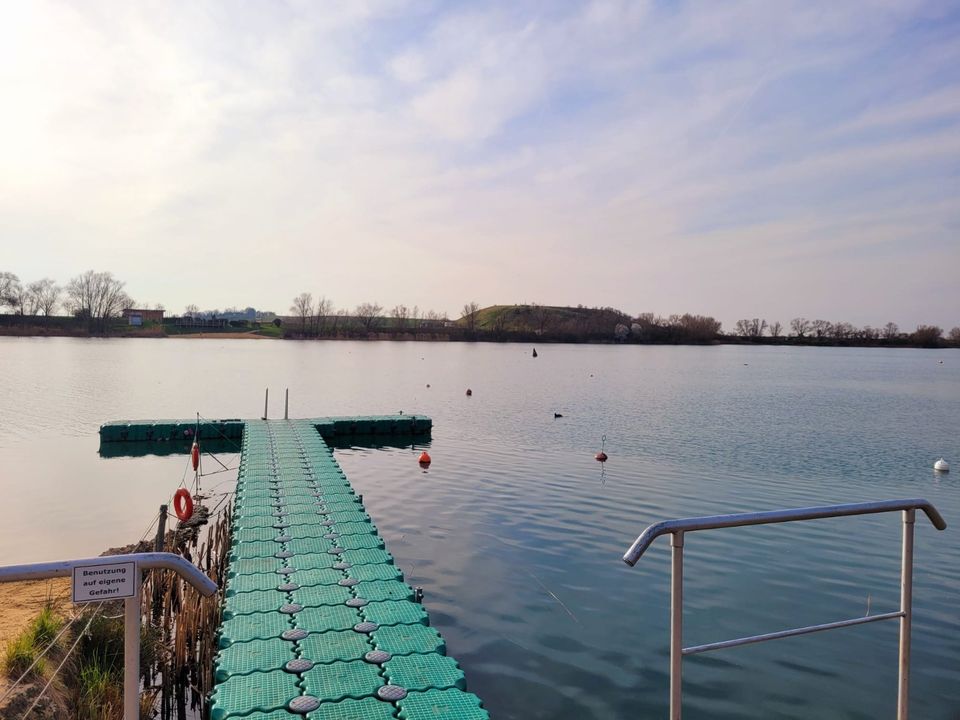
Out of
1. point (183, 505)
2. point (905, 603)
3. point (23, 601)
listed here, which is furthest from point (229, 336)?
point (905, 603)

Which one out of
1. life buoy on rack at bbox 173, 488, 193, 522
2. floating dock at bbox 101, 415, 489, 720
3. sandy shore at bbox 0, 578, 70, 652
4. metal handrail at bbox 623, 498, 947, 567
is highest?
metal handrail at bbox 623, 498, 947, 567

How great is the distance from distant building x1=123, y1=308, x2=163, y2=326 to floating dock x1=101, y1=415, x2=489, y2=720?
140 meters

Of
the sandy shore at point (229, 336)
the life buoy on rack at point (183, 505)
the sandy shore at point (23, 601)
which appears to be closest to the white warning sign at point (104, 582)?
the sandy shore at point (23, 601)

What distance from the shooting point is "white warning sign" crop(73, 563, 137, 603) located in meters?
2.90

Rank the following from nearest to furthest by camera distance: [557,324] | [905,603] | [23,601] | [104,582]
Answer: [104,582]
[905,603]
[23,601]
[557,324]

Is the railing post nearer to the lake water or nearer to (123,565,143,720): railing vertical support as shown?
the lake water

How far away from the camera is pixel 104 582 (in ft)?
9.76

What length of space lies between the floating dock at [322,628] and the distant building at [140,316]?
5511 inches

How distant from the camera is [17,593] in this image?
994cm

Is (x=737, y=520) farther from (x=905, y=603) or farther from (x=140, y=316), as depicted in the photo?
(x=140, y=316)

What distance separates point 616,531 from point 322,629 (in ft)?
26.4

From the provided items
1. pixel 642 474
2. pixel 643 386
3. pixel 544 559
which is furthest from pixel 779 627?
pixel 643 386

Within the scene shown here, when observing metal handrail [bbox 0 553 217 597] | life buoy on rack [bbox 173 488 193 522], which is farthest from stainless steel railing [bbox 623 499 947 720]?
life buoy on rack [bbox 173 488 193 522]

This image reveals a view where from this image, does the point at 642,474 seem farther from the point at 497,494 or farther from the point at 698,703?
the point at 698,703
